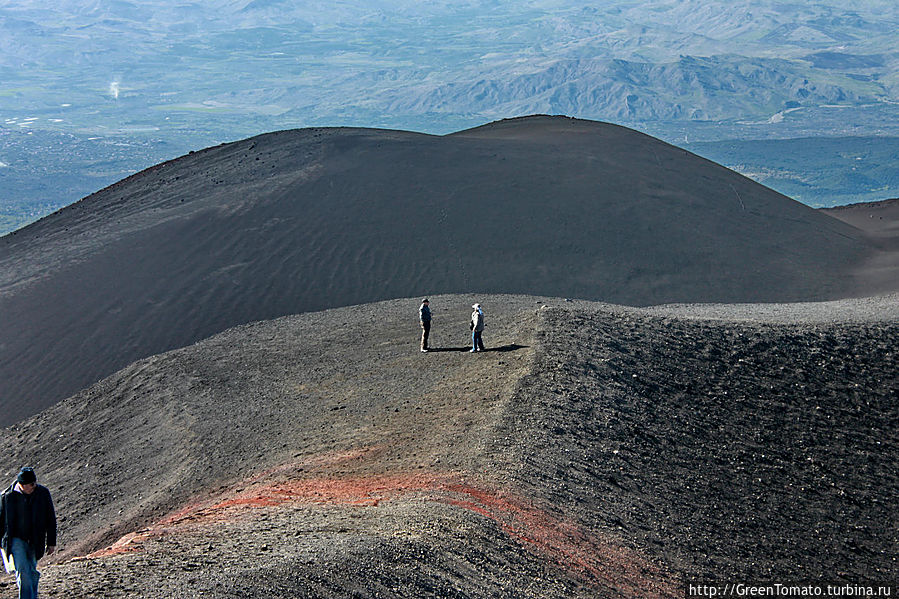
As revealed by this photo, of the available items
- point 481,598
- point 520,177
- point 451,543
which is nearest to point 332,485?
point 451,543

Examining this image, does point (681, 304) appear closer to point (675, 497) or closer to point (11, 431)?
point (675, 497)

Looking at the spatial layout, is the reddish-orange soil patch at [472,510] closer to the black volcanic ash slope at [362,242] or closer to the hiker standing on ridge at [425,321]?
the hiker standing on ridge at [425,321]

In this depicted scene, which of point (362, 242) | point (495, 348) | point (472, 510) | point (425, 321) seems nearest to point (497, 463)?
point (472, 510)

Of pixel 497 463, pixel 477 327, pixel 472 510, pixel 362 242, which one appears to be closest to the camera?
pixel 472 510

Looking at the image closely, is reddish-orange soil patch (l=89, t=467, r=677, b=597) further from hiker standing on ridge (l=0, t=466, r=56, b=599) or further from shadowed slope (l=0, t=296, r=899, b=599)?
hiker standing on ridge (l=0, t=466, r=56, b=599)

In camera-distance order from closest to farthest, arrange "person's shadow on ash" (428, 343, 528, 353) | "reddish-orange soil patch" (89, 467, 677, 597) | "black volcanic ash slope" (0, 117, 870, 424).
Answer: "reddish-orange soil patch" (89, 467, 677, 597) → "person's shadow on ash" (428, 343, 528, 353) → "black volcanic ash slope" (0, 117, 870, 424)

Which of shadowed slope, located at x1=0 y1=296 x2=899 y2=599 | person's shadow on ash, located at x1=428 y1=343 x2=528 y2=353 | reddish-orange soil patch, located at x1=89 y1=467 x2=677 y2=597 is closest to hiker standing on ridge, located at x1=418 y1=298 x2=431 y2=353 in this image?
person's shadow on ash, located at x1=428 y1=343 x2=528 y2=353

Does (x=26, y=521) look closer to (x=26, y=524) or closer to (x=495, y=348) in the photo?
(x=26, y=524)
